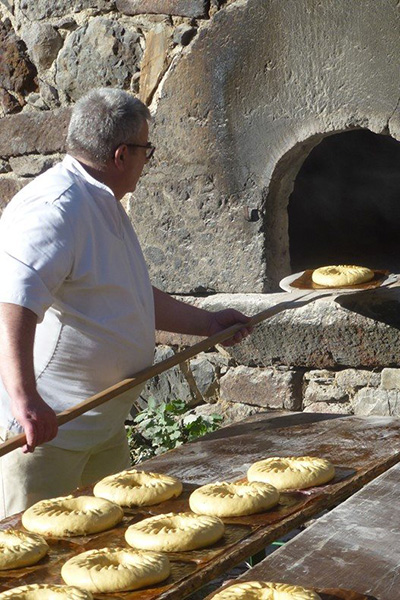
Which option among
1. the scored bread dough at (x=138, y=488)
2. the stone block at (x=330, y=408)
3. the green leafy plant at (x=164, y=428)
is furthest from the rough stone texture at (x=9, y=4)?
the scored bread dough at (x=138, y=488)

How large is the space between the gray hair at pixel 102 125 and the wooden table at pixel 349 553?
132 centimetres

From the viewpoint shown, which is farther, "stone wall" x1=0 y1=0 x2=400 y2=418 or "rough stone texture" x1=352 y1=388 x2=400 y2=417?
"rough stone texture" x1=352 y1=388 x2=400 y2=417

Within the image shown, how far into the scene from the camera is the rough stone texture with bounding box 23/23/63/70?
454cm

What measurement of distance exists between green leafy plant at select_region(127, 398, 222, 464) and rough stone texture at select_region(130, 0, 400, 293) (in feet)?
1.87

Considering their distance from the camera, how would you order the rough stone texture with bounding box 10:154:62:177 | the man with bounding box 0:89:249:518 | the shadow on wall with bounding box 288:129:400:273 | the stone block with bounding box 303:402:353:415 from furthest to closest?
the shadow on wall with bounding box 288:129:400:273
the rough stone texture with bounding box 10:154:62:177
the stone block with bounding box 303:402:353:415
the man with bounding box 0:89:249:518

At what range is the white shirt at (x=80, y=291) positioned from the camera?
2682mm

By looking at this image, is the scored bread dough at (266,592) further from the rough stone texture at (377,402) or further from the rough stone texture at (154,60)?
the rough stone texture at (154,60)

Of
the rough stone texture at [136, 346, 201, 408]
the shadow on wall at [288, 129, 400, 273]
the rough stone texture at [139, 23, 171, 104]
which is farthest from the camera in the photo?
the shadow on wall at [288, 129, 400, 273]

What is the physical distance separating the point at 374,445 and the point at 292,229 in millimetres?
2627

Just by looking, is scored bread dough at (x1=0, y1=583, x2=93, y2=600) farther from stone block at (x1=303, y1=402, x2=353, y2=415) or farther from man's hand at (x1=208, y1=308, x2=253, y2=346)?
stone block at (x1=303, y1=402, x2=353, y2=415)

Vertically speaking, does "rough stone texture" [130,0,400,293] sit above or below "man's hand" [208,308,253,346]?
above

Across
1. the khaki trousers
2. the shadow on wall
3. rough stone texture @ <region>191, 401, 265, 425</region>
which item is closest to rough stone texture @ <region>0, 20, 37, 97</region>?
the shadow on wall

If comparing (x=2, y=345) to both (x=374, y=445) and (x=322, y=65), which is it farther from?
(x=322, y=65)

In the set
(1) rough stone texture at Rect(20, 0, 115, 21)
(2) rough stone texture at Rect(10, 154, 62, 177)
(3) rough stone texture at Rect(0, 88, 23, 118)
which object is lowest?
(2) rough stone texture at Rect(10, 154, 62, 177)
